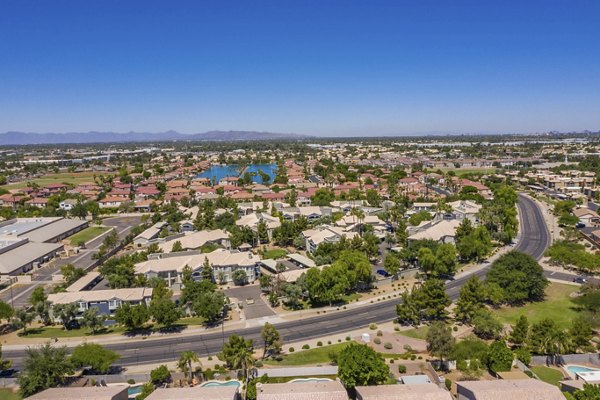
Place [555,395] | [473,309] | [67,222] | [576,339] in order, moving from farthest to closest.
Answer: [67,222] < [473,309] < [576,339] < [555,395]

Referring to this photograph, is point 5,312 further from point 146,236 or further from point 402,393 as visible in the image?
point 402,393

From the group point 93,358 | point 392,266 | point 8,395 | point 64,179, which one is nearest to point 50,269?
point 8,395

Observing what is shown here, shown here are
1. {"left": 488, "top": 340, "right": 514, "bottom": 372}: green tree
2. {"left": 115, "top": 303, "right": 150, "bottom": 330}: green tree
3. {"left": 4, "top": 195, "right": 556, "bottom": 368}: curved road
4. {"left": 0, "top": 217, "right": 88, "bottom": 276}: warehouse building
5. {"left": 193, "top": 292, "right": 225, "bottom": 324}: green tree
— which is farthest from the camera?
{"left": 0, "top": 217, "right": 88, "bottom": 276}: warehouse building

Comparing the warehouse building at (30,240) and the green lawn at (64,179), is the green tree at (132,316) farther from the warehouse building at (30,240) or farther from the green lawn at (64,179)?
the green lawn at (64,179)

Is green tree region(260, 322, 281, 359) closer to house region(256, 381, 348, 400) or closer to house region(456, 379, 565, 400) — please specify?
house region(256, 381, 348, 400)

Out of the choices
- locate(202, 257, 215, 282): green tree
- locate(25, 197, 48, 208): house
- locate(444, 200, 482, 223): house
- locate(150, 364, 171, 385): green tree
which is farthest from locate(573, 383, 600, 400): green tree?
locate(25, 197, 48, 208): house

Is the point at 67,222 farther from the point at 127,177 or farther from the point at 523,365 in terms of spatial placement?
the point at 523,365

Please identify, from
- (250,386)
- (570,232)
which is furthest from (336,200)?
(250,386)
